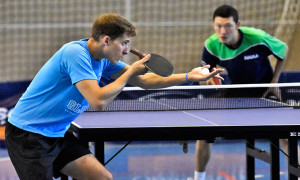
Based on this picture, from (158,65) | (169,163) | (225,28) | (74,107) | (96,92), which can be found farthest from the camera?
(169,163)

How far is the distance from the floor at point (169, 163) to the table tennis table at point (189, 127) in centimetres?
166

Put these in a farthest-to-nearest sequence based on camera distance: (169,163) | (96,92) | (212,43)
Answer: (169,163) → (212,43) → (96,92)

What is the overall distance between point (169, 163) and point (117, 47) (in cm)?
→ 353

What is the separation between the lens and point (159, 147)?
760 cm

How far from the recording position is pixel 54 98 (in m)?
3.10

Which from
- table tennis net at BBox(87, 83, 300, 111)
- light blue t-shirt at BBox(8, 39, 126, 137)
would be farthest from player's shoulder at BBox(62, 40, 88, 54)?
table tennis net at BBox(87, 83, 300, 111)

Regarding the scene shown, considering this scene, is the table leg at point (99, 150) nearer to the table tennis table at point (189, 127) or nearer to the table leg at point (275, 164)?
the table tennis table at point (189, 127)

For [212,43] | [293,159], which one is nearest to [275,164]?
[293,159]

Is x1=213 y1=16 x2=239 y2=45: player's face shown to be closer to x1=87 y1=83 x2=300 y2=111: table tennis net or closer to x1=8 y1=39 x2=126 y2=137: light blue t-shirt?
x1=87 y1=83 x2=300 y2=111: table tennis net

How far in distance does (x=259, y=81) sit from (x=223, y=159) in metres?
1.35

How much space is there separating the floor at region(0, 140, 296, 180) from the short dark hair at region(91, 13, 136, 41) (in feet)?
9.04

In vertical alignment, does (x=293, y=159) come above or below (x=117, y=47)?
below

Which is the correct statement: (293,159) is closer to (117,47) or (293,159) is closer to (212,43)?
(117,47)

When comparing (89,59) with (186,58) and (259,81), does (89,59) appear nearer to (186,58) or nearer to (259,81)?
(259,81)
